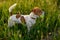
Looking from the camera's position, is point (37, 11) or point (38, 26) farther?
point (38, 26)

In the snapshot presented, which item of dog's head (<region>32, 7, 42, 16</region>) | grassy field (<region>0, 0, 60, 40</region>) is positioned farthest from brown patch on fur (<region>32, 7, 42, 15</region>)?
grassy field (<region>0, 0, 60, 40</region>)

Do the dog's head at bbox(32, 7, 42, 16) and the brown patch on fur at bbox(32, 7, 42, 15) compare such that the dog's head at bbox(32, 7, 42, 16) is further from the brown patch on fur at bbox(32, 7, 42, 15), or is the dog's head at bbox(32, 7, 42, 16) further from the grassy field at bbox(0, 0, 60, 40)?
the grassy field at bbox(0, 0, 60, 40)

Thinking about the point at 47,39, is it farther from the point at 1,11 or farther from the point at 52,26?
the point at 1,11

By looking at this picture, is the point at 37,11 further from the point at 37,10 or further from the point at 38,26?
the point at 38,26

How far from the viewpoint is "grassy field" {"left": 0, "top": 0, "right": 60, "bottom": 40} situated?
3084 mm

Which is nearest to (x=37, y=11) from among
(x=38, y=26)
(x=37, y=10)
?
(x=37, y=10)

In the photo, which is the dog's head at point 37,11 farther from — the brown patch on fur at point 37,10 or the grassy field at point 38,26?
the grassy field at point 38,26

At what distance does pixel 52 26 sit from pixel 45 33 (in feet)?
0.61

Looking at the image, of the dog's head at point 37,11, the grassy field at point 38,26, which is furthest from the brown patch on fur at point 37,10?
the grassy field at point 38,26

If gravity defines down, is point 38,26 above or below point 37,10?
below

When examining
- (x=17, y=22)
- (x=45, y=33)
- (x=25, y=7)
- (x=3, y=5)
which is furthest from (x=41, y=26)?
(x=3, y=5)

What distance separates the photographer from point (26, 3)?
3896 mm

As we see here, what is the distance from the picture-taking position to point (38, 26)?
126 inches

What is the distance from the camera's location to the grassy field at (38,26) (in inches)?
121
